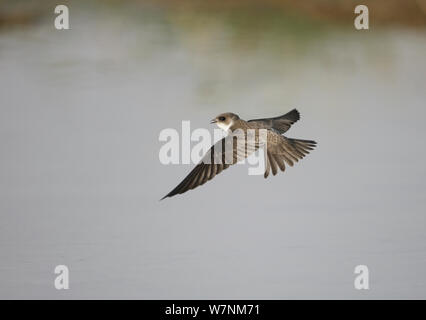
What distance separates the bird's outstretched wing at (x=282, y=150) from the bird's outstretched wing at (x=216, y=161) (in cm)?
14

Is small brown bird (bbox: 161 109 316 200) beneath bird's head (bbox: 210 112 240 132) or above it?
beneath

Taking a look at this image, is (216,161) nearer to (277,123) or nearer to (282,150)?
(282,150)

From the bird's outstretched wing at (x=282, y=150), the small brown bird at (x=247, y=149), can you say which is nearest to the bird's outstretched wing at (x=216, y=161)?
the small brown bird at (x=247, y=149)

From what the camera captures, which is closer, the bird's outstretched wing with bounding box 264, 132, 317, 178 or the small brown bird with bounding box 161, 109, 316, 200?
the small brown bird with bounding box 161, 109, 316, 200

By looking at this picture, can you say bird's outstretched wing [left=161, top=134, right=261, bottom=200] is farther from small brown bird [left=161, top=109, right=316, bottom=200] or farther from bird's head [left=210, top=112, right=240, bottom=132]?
bird's head [left=210, top=112, right=240, bottom=132]

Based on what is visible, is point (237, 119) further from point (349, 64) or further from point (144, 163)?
point (349, 64)

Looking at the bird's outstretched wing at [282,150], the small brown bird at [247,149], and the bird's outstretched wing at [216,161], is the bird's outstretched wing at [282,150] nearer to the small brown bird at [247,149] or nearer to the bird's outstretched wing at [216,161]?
the small brown bird at [247,149]

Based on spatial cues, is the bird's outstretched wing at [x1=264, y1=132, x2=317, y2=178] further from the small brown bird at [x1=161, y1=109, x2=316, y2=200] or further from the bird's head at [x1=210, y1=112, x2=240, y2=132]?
the bird's head at [x1=210, y1=112, x2=240, y2=132]

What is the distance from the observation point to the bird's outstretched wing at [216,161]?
274 cm

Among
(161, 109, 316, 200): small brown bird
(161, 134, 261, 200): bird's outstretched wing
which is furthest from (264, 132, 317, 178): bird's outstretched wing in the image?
(161, 134, 261, 200): bird's outstretched wing

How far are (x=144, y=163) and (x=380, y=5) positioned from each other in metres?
1.83

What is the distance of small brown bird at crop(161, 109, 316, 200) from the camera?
2.75 m

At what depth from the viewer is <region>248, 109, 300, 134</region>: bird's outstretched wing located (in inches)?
120

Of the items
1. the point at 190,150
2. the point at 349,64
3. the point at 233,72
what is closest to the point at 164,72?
the point at 233,72
